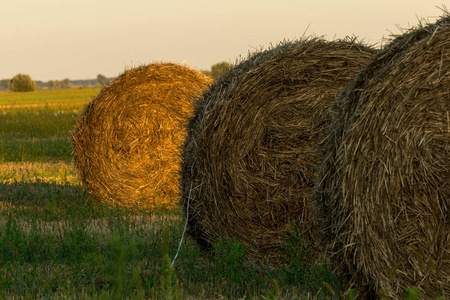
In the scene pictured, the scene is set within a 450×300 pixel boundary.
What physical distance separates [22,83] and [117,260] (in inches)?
3012

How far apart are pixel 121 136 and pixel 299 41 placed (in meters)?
4.29

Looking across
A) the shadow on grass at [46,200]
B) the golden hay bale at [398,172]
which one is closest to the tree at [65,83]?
the shadow on grass at [46,200]

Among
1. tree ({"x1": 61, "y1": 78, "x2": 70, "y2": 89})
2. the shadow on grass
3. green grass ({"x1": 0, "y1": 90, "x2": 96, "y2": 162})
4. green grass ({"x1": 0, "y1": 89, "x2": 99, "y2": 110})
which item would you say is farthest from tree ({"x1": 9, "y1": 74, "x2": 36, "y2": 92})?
the shadow on grass

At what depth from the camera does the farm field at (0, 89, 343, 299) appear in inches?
164

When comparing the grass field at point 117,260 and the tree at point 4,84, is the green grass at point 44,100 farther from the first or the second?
the tree at point 4,84

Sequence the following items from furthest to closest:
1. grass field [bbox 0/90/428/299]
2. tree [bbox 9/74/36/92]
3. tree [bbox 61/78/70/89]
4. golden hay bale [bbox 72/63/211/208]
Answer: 1. tree [bbox 61/78/70/89]
2. tree [bbox 9/74/36/92]
3. golden hay bale [bbox 72/63/211/208]
4. grass field [bbox 0/90/428/299]

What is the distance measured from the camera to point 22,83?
74250mm

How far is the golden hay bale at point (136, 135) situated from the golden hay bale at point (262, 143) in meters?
3.03

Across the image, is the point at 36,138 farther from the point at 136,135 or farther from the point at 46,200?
the point at 46,200

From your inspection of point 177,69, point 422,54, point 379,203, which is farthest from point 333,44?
point 177,69

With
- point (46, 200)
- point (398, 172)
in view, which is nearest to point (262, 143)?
point (398, 172)

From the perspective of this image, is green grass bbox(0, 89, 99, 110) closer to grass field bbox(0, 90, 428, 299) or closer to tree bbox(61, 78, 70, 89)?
grass field bbox(0, 90, 428, 299)

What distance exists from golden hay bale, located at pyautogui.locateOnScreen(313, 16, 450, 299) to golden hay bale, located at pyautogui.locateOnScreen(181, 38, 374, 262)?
75.2 inches

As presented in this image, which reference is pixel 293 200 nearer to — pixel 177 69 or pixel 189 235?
pixel 189 235
